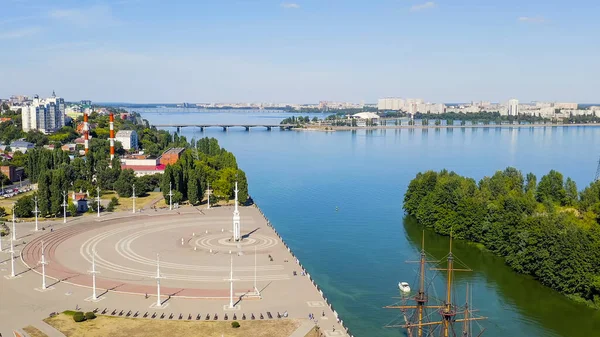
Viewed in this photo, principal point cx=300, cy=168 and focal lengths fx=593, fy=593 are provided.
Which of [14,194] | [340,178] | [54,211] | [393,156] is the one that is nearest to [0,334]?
[54,211]

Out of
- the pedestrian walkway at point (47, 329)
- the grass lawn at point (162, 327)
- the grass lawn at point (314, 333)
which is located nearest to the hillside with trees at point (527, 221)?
the grass lawn at point (314, 333)

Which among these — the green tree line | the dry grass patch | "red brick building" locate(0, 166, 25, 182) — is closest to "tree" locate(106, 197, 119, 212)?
the green tree line

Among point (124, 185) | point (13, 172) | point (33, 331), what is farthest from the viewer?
point (13, 172)

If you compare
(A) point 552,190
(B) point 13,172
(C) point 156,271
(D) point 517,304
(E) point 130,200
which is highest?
(A) point 552,190

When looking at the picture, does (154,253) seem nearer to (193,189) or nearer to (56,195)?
(56,195)

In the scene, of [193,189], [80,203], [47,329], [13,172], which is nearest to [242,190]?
[193,189]
